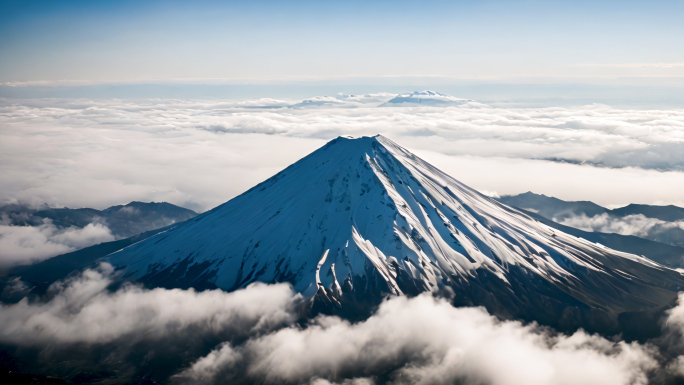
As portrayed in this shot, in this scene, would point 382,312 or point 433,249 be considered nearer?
point 382,312

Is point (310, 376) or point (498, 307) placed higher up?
point (498, 307)

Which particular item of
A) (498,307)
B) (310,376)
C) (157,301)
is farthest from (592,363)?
(157,301)

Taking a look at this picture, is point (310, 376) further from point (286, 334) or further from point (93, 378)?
point (93, 378)

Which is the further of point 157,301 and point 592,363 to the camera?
point 157,301

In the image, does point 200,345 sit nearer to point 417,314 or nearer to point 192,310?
point 192,310

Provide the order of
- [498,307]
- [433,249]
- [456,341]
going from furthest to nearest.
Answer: [433,249], [498,307], [456,341]

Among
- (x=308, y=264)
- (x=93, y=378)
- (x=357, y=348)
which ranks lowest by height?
(x=93, y=378)

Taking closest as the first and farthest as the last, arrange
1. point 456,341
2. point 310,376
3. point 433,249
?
point 310,376 < point 456,341 < point 433,249

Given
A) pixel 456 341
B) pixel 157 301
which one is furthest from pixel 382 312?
pixel 157 301

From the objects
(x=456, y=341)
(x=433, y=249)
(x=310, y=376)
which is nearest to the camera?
(x=310, y=376)
